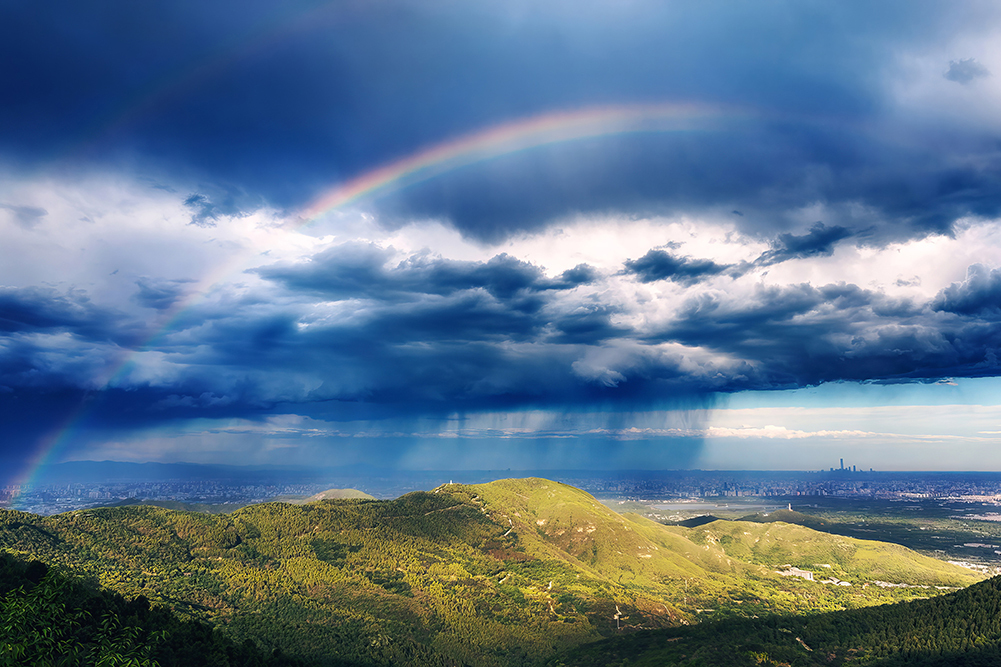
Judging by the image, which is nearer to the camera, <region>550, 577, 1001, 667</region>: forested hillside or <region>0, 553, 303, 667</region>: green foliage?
<region>0, 553, 303, 667</region>: green foliage

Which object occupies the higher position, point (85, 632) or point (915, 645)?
point (85, 632)

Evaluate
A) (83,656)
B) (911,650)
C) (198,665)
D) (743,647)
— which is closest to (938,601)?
(911,650)

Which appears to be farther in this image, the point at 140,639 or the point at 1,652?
the point at 140,639

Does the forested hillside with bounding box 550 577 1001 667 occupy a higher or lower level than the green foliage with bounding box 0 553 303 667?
lower

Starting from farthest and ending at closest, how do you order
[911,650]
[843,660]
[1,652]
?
1. [843,660]
2. [911,650]
3. [1,652]

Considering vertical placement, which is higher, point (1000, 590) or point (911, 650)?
point (1000, 590)

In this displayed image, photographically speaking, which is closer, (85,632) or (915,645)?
(85,632)

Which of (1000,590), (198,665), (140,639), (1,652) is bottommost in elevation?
(1000,590)

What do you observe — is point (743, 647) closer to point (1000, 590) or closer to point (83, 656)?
point (1000, 590)

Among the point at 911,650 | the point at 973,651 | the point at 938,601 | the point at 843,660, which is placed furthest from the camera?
the point at 938,601

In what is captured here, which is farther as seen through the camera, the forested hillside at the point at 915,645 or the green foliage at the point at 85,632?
the forested hillside at the point at 915,645

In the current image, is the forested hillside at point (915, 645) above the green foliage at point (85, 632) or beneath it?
beneath
